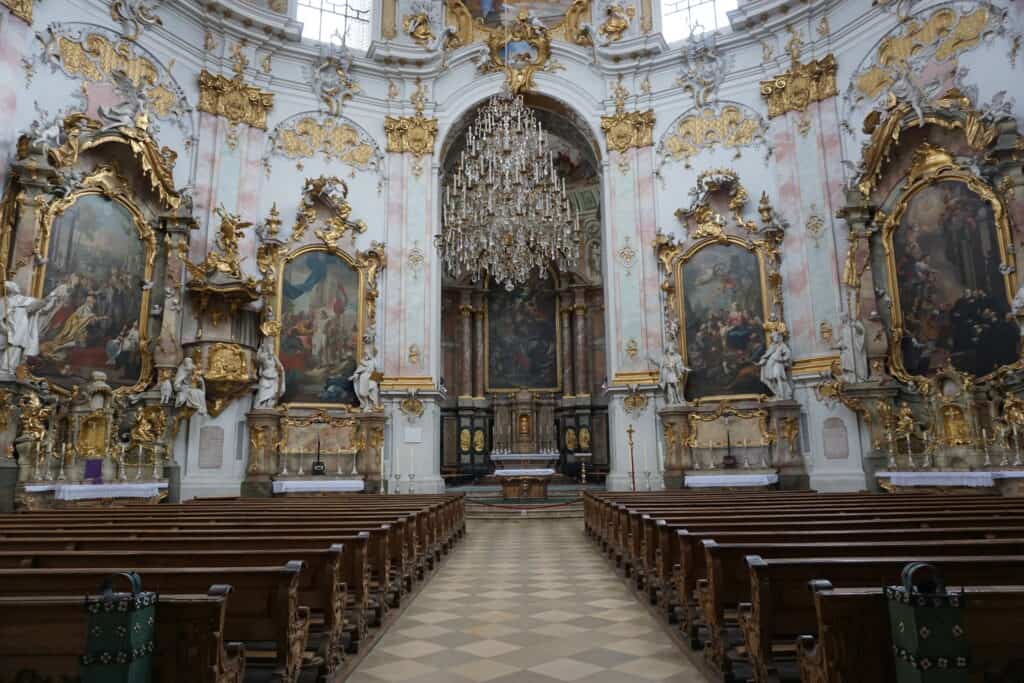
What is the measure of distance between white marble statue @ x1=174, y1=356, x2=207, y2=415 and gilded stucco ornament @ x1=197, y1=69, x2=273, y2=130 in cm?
651

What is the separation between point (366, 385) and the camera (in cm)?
1720

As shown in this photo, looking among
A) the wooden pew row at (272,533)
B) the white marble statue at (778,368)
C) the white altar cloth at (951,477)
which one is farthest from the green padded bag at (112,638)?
the white marble statue at (778,368)

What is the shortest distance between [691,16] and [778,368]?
10531 mm

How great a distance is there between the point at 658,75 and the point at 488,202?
7802 mm

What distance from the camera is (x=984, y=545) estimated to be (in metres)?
3.71

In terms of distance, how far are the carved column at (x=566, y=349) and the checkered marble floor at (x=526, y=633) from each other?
16.2 metres

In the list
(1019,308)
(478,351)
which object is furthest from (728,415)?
(478,351)

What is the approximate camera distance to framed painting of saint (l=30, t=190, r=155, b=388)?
1238 centimetres

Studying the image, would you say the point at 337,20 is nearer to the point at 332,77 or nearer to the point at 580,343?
the point at 332,77

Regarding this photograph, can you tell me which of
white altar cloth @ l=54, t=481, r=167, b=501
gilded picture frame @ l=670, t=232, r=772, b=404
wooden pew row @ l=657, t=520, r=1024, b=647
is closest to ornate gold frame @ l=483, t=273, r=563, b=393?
gilded picture frame @ l=670, t=232, r=772, b=404

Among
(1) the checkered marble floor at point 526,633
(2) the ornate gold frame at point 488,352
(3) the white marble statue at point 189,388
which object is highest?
(2) the ornate gold frame at point 488,352

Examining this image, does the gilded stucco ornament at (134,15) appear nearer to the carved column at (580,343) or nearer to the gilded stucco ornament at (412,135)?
the gilded stucco ornament at (412,135)

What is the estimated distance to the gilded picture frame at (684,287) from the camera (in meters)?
16.6

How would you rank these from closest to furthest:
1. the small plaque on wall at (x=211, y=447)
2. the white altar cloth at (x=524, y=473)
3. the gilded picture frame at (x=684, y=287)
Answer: the small plaque on wall at (x=211, y=447), the gilded picture frame at (x=684, y=287), the white altar cloth at (x=524, y=473)
